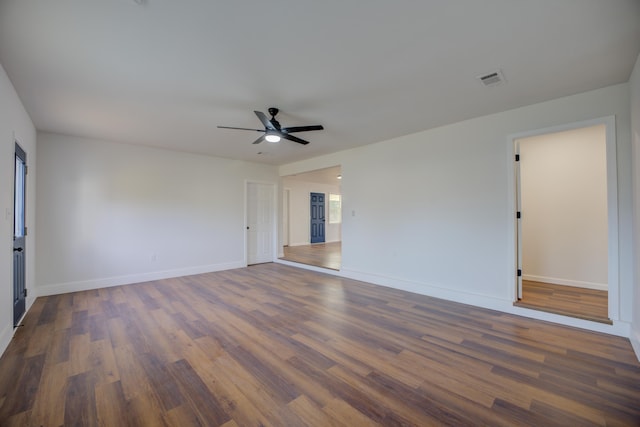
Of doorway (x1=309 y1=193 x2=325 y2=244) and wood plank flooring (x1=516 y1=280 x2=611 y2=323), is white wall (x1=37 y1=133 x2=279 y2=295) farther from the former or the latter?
wood plank flooring (x1=516 y1=280 x2=611 y2=323)

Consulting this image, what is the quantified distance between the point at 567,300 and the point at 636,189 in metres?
1.84

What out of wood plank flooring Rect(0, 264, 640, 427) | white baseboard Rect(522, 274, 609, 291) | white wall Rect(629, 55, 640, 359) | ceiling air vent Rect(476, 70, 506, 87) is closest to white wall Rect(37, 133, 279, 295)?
wood plank flooring Rect(0, 264, 640, 427)

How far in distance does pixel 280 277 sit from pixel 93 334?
10.1 feet

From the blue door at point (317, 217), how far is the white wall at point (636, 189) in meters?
9.11

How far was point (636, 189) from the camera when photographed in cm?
254

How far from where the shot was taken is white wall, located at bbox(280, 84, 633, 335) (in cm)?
290

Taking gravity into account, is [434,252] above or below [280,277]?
above

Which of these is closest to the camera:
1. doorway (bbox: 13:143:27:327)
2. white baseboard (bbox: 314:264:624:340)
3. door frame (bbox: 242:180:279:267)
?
white baseboard (bbox: 314:264:624:340)

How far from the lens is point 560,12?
1.82 m

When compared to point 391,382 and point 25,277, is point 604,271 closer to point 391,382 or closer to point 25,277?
point 391,382

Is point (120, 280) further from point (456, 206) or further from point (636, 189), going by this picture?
point (636, 189)

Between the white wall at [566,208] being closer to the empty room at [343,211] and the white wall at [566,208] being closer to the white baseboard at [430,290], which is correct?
the empty room at [343,211]

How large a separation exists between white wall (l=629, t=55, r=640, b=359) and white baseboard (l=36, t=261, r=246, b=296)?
252 inches

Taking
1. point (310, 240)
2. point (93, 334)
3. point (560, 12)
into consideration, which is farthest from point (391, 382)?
point (310, 240)
